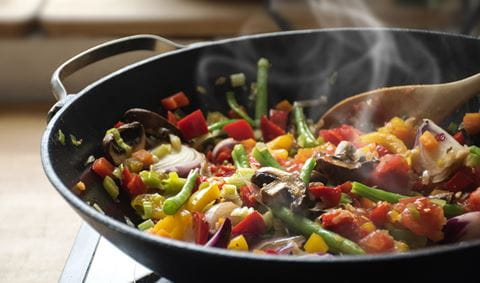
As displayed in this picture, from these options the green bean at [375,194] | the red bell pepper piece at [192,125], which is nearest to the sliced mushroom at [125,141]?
the red bell pepper piece at [192,125]

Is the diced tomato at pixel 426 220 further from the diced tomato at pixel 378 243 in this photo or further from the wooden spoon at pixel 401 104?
the wooden spoon at pixel 401 104

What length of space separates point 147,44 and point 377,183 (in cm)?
54

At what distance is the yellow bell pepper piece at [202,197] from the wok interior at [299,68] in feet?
0.84

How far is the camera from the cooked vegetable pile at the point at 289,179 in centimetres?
107

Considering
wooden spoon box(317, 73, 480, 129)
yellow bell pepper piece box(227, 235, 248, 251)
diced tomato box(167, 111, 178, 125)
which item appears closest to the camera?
yellow bell pepper piece box(227, 235, 248, 251)


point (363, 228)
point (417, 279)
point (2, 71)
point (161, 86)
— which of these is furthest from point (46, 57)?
point (417, 279)

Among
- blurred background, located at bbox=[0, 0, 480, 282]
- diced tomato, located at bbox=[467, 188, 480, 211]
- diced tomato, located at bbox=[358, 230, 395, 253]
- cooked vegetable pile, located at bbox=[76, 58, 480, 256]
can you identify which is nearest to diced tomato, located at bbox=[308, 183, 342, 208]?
cooked vegetable pile, located at bbox=[76, 58, 480, 256]

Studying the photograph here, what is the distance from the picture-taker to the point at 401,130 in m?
1.37

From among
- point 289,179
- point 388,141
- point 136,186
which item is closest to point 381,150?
point 388,141

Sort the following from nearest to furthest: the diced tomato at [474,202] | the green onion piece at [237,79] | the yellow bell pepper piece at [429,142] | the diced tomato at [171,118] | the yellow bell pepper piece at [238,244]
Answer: the yellow bell pepper piece at [238,244] → the diced tomato at [474,202] → the yellow bell pepper piece at [429,142] → the diced tomato at [171,118] → the green onion piece at [237,79]

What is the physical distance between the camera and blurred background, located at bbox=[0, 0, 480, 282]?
220 cm

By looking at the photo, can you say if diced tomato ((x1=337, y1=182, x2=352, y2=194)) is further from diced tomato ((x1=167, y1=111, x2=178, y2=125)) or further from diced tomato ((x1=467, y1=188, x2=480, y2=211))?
diced tomato ((x1=167, y1=111, x2=178, y2=125))

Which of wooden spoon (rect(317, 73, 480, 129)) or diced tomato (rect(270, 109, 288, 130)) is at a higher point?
wooden spoon (rect(317, 73, 480, 129))

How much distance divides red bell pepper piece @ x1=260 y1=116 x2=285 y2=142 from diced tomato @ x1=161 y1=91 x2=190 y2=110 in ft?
0.56
